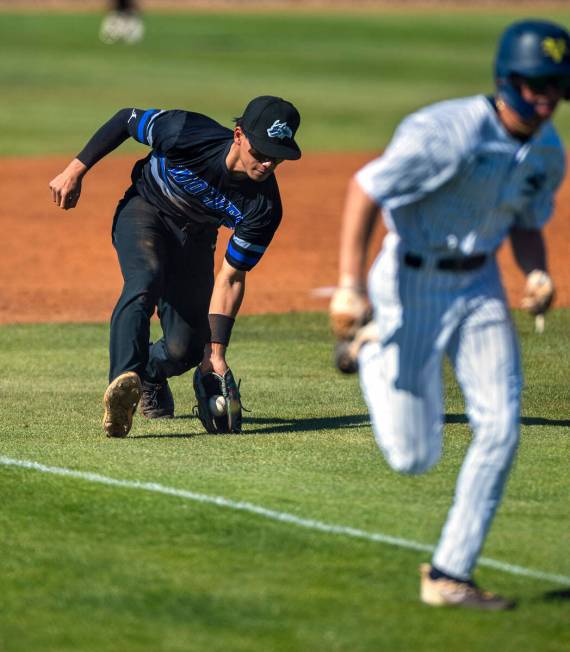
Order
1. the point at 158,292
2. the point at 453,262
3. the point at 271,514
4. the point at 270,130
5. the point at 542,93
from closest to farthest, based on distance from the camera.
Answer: the point at 542,93 → the point at 453,262 → the point at 271,514 → the point at 270,130 → the point at 158,292

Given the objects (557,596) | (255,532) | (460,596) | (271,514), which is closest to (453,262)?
(460,596)

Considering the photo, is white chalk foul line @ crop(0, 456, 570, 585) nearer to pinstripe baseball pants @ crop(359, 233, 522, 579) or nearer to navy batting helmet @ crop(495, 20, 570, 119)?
pinstripe baseball pants @ crop(359, 233, 522, 579)

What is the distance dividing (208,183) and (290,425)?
156cm

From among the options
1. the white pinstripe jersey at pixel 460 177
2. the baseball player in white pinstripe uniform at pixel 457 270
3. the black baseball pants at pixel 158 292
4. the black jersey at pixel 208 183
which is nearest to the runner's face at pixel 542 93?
the baseball player in white pinstripe uniform at pixel 457 270

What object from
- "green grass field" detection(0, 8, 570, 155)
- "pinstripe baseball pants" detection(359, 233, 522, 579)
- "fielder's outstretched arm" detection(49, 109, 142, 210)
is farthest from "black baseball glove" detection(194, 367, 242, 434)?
"green grass field" detection(0, 8, 570, 155)

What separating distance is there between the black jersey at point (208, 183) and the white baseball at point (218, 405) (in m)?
0.79

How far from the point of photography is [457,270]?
5.70 m

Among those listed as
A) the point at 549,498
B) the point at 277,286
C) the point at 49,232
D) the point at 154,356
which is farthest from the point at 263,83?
the point at 549,498

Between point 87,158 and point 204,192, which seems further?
point 87,158

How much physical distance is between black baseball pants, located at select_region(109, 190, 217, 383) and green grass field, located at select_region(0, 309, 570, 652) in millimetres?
444

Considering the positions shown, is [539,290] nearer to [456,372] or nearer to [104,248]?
[456,372]

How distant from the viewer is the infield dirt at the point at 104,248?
14570 mm

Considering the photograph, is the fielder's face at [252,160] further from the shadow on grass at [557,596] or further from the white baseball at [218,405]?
the shadow on grass at [557,596]

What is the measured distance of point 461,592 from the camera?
5.62 metres
